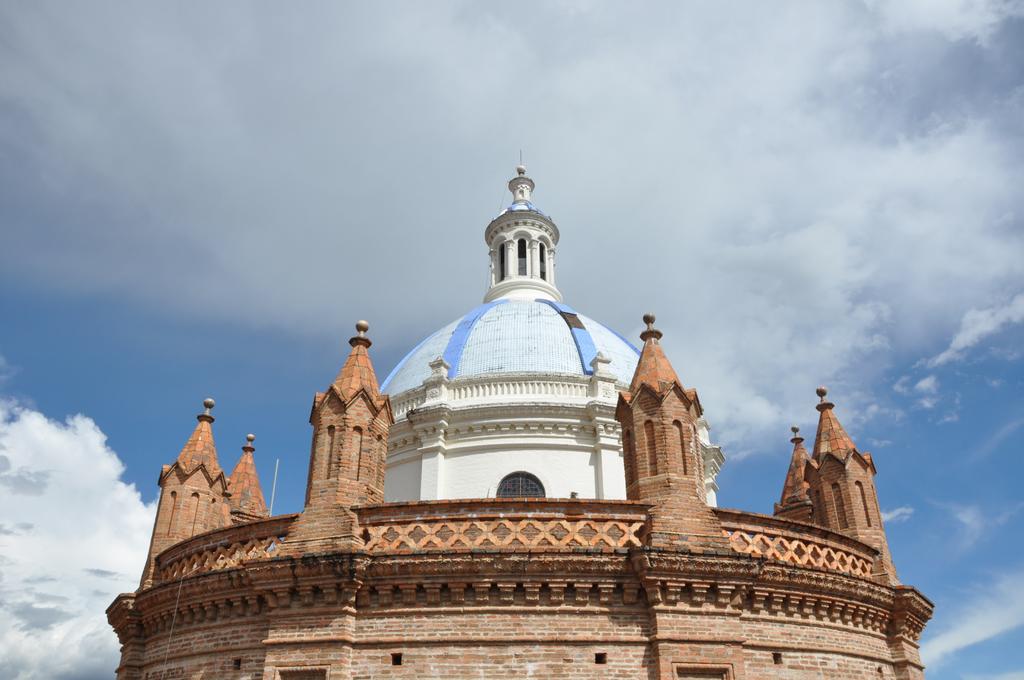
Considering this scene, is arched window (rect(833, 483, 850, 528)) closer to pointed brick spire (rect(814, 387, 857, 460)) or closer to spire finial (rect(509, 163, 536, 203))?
pointed brick spire (rect(814, 387, 857, 460))

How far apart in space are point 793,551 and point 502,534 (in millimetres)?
5291

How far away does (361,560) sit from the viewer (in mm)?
12656

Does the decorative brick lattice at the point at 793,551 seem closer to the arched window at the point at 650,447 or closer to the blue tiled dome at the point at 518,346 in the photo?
the arched window at the point at 650,447

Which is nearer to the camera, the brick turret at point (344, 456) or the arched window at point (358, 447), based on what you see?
the brick turret at point (344, 456)

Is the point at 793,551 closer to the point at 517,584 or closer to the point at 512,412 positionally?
the point at 517,584

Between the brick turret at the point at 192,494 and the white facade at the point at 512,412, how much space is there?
23.3 feet

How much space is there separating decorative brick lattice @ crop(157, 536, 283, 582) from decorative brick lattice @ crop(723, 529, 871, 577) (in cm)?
782

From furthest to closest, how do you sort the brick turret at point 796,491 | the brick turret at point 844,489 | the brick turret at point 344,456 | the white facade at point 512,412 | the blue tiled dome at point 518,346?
the blue tiled dome at point 518,346 < the white facade at point 512,412 < the brick turret at point 796,491 < the brick turret at point 844,489 < the brick turret at point 344,456

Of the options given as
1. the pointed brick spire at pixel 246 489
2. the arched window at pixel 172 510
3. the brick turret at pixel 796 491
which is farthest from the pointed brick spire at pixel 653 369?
the pointed brick spire at pixel 246 489

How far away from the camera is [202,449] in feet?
62.7

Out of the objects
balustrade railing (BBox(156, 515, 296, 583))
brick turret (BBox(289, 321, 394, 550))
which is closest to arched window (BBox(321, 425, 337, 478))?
brick turret (BBox(289, 321, 394, 550))

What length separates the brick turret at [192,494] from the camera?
1778 centimetres

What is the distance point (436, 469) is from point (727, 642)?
13489 millimetres

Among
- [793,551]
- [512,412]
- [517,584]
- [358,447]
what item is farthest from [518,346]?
[517,584]
